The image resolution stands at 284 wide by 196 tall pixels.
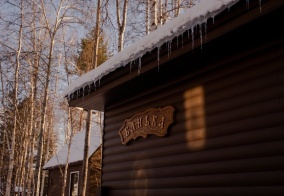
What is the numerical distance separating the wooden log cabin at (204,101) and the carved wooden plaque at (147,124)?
0.06 feet

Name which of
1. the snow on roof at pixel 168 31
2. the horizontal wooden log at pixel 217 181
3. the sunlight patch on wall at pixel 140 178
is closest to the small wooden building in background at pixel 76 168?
the sunlight patch on wall at pixel 140 178

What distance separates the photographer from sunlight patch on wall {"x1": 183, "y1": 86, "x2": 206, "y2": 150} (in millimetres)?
4758

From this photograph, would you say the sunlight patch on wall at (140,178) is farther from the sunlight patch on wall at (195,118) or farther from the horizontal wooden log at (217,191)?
the sunlight patch on wall at (195,118)

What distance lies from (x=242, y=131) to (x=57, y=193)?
17.1 metres

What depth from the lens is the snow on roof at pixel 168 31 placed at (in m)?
3.57

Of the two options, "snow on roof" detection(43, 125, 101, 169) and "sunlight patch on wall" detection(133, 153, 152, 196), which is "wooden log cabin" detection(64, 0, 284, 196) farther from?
"snow on roof" detection(43, 125, 101, 169)

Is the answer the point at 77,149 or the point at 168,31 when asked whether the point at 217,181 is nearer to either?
the point at 168,31

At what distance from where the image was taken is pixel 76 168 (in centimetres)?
1769

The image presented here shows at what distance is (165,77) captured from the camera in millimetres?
5562

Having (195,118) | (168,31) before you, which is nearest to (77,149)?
(195,118)

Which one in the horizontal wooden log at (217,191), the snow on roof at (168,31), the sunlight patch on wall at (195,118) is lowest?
the horizontal wooden log at (217,191)

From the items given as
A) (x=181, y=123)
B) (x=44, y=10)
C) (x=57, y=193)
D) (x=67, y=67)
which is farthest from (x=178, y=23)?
(x=57, y=193)

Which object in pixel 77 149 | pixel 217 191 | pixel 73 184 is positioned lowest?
pixel 217 191

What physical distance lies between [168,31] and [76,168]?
1464cm
